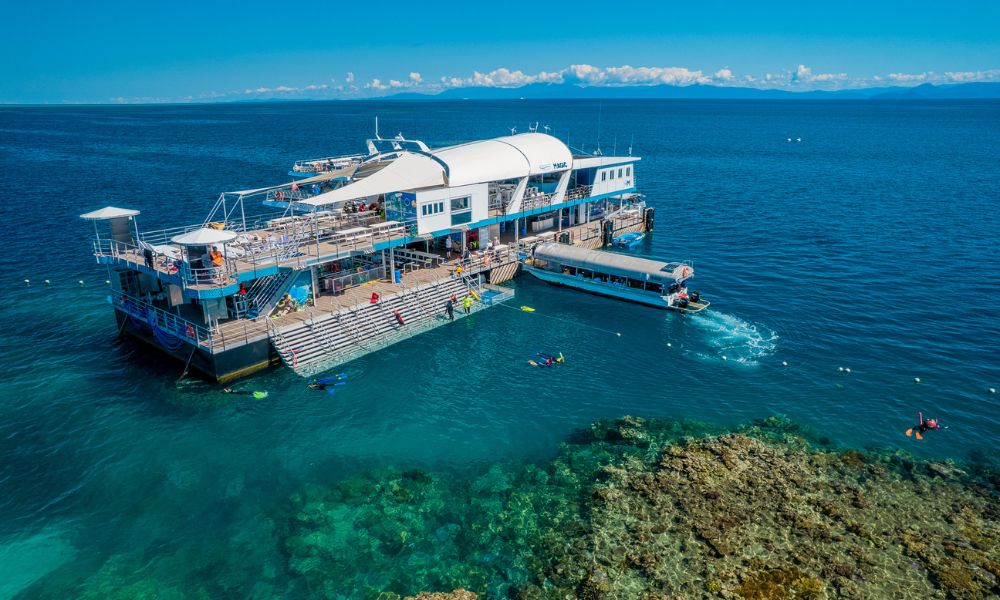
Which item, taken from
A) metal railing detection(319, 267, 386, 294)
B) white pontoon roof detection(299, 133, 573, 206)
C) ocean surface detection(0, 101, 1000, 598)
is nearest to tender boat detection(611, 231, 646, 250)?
ocean surface detection(0, 101, 1000, 598)

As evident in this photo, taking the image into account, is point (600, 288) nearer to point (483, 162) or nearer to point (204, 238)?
point (483, 162)

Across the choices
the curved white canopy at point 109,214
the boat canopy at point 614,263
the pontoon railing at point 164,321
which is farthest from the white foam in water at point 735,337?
the curved white canopy at point 109,214

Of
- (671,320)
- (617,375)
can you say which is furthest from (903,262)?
(617,375)

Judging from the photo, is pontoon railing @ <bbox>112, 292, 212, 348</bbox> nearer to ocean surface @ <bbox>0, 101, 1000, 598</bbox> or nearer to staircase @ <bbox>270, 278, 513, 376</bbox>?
ocean surface @ <bbox>0, 101, 1000, 598</bbox>

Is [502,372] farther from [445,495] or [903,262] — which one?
[903,262]

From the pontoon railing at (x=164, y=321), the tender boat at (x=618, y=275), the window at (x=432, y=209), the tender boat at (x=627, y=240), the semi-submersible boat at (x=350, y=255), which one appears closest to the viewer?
the pontoon railing at (x=164, y=321)

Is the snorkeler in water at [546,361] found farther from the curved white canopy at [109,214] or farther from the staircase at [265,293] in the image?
the curved white canopy at [109,214]

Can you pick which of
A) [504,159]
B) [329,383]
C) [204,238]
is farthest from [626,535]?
[504,159]
